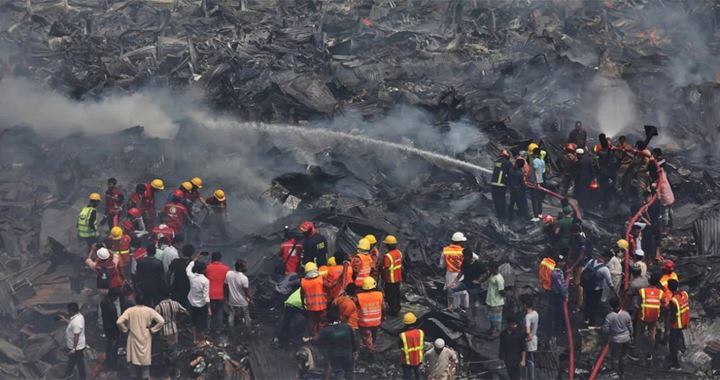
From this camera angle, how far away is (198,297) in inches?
618

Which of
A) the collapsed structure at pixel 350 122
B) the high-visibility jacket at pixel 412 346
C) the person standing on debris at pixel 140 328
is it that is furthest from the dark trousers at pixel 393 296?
the person standing on debris at pixel 140 328

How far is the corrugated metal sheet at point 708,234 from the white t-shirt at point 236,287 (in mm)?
9315

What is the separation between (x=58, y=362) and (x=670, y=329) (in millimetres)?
10088

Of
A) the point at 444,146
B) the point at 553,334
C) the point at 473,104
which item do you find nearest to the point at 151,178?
the point at 444,146

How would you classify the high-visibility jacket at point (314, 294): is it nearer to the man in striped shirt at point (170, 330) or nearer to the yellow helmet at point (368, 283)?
the yellow helmet at point (368, 283)

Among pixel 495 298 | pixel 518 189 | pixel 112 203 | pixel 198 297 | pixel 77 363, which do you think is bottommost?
pixel 77 363

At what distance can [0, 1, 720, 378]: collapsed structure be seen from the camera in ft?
59.4

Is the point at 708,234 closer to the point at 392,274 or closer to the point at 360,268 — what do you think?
the point at 392,274

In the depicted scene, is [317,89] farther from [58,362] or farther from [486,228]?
[58,362]

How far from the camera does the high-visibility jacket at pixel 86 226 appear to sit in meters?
18.3

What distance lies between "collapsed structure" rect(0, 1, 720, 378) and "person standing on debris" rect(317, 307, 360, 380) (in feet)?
3.64

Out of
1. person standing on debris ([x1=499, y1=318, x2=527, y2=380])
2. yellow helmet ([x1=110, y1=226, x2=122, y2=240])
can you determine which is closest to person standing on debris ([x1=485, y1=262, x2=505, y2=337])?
person standing on debris ([x1=499, y1=318, x2=527, y2=380])

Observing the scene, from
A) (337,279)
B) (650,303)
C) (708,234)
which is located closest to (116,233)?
(337,279)

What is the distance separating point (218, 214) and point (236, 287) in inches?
146
